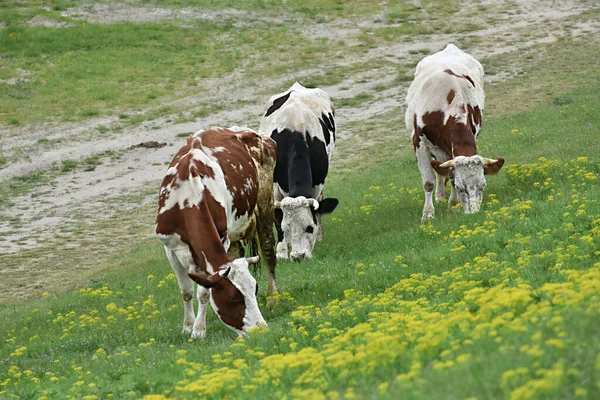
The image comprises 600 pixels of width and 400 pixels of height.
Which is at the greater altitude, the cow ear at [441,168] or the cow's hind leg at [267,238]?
the cow ear at [441,168]

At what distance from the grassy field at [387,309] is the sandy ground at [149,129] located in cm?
203

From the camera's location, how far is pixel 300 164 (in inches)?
688

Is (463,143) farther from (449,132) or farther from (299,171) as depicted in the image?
(299,171)

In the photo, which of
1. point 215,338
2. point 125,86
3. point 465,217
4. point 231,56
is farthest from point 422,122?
point 231,56

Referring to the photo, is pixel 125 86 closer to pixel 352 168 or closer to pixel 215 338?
pixel 352 168

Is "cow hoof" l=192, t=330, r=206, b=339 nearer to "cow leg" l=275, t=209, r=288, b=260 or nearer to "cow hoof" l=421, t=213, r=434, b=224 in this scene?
"cow leg" l=275, t=209, r=288, b=260

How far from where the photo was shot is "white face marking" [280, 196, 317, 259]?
16.5 m

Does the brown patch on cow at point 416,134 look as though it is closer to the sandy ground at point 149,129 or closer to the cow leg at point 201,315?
the cow leg at point 201,315

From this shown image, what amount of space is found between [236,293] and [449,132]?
728 centimetres

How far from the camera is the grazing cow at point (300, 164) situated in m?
16.5

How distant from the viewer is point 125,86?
3741 centimetres

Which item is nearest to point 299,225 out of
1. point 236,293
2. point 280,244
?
point 280,244

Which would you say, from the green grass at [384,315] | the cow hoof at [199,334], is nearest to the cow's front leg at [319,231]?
the green grass at [384,315]

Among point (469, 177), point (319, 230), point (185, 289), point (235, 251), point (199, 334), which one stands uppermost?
point (469, 177)
